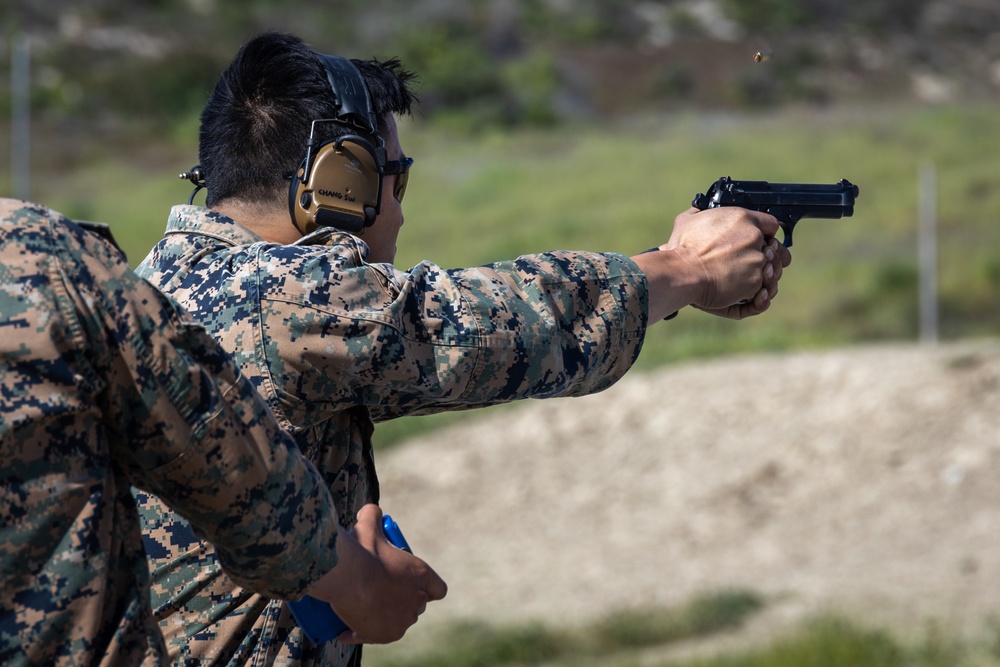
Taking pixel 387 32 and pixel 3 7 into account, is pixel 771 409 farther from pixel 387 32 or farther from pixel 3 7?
pixel 3 7

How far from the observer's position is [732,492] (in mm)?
11578

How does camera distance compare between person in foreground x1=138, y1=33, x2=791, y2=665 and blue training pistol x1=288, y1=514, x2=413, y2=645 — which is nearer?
blue training pistol x1=288, y1=514, x2=413, y2=645

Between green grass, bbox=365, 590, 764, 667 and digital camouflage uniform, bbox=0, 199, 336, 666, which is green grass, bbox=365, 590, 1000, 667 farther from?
digital camouflage uniform, bbox=0, 199, 336, 666

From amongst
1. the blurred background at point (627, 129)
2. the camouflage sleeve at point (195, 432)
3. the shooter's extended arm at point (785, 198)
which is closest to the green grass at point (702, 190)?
the blurred background at point (627, 129)

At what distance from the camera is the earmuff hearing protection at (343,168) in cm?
235

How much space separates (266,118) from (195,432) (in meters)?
0.98

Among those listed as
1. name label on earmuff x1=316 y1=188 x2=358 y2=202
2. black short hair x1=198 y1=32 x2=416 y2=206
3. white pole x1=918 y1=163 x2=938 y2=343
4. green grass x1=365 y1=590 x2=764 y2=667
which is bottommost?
green grass x1=365 y1=590 x2=764 y2=667

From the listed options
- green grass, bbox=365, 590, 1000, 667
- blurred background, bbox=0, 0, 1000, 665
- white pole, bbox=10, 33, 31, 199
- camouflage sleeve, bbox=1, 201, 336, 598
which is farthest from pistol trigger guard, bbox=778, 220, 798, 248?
white pole, bbox=10, 33, 31, 199

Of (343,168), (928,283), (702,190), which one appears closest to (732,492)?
(928,283)

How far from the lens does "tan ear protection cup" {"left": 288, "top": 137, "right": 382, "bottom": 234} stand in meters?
2.34

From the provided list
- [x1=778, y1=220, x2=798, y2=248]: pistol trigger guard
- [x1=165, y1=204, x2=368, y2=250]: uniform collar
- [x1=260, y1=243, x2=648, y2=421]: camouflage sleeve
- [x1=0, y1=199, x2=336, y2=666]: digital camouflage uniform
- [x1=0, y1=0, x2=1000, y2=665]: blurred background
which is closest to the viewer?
[x1=0, y1=199, x2=336, y2=666]: digital camouflage uniform

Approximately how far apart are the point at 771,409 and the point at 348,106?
34.2ft

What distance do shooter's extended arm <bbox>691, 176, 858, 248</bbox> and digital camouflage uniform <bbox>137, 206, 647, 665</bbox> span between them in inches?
24.6

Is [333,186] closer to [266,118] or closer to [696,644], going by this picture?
[266,118]
